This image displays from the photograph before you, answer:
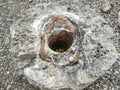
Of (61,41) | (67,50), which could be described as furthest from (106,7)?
(67,50)

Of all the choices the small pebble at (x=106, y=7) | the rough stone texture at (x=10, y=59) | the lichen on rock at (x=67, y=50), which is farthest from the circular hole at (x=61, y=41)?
the small pebble at (x=106, y=7)

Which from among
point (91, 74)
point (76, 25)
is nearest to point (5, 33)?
point (76, 25)

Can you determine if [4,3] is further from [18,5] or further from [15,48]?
[15,48]

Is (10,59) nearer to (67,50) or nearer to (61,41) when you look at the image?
(61,41)

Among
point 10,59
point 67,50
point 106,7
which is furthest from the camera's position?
point 106,7

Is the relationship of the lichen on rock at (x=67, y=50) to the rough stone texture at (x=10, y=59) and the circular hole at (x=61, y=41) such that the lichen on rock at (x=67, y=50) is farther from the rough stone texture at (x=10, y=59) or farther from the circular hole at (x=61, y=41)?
the rough stone texture at (x=10, y=59)
